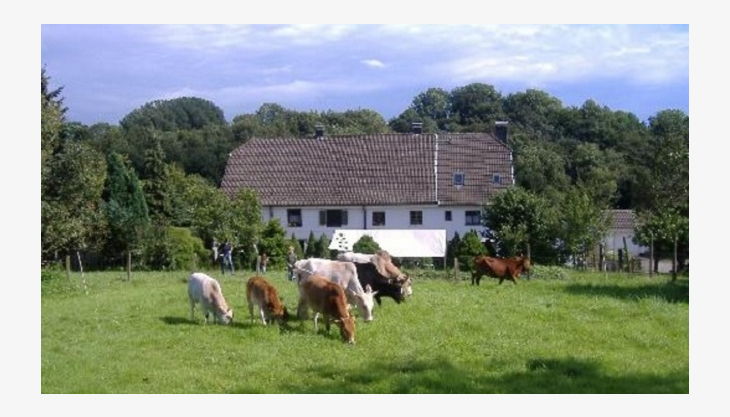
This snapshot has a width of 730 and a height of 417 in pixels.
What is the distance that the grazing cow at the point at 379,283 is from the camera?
18797 millimetres

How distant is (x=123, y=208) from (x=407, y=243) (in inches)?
525

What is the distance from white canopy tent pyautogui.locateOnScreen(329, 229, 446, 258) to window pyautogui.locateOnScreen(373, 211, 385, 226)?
22.9 ft

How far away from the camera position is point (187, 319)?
655 inches

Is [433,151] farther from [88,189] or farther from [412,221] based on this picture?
[88,189]

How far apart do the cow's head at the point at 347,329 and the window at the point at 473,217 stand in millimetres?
32345

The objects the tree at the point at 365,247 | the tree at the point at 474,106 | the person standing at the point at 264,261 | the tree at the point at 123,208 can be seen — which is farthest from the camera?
the tree at the point at 474,106

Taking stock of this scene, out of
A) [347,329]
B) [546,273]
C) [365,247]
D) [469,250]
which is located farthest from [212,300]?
[469,250]

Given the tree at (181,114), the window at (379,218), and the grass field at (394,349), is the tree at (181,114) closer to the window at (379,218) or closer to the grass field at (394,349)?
the window at (379,218)

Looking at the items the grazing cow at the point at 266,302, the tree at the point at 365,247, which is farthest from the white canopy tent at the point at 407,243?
the grazing cow at the point at 266,302

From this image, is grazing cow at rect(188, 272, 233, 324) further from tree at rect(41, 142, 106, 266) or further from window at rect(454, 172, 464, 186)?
window at rect(454, 172, 464, 186)

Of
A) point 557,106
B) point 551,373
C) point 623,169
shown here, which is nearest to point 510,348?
point 551,373

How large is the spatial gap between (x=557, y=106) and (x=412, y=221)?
26825 mm

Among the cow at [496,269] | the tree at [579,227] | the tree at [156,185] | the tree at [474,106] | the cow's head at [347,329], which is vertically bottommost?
the cow's head at [347,329]

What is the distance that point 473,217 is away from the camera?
4666 centimetres
